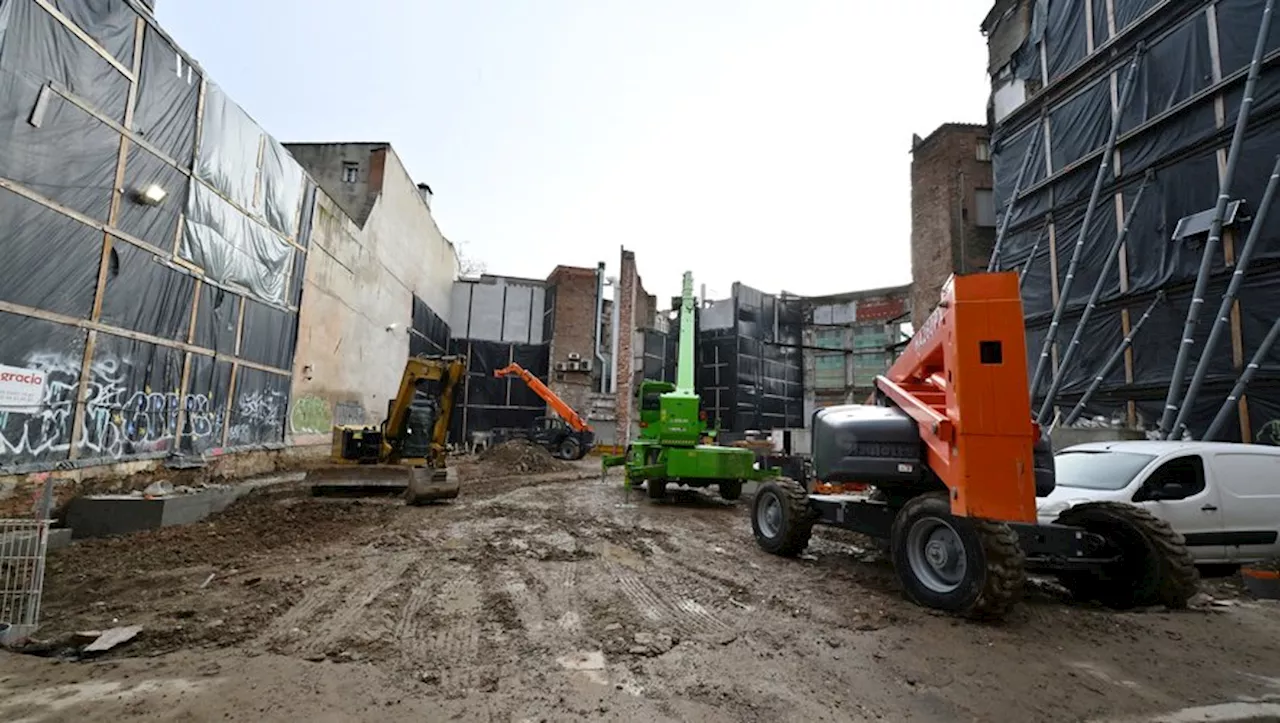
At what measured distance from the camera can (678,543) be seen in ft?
22.7

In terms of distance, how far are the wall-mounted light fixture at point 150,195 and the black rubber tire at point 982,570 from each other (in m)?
11.1

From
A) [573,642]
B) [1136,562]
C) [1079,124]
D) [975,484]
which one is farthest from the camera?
[1079,124]

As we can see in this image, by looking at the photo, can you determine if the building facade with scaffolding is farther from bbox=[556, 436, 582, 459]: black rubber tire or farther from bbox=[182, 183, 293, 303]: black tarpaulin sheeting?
bbox=[182, 183, 293, 303]: black tarpaulin sheeting

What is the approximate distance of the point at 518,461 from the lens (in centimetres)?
1716

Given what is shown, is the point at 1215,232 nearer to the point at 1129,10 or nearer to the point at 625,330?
the point at 1129,10

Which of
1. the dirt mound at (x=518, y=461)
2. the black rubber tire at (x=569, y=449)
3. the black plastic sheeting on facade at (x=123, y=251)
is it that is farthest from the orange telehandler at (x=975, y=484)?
the black rubber tire at (x=569, y=449)

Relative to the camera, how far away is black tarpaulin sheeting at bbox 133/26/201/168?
827 cm

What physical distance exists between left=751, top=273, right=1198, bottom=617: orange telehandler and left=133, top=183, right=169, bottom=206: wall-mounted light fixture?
10.1 meters

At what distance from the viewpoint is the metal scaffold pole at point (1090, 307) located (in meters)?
12.0

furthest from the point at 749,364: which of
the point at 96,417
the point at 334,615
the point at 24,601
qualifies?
the point at 24,601

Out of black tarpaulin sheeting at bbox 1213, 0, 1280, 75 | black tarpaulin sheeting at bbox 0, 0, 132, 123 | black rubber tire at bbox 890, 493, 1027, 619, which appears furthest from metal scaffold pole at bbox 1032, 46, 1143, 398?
black tarpaulin sheeting at bbox 0, 0, 132, 123

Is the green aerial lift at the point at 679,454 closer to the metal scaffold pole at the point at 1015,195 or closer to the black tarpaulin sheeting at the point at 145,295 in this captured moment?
the black tarpaulin sheeting at the point at 145,295

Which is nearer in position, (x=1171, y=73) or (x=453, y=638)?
(x=453, y=638)

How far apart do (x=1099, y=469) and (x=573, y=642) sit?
6.43 m
